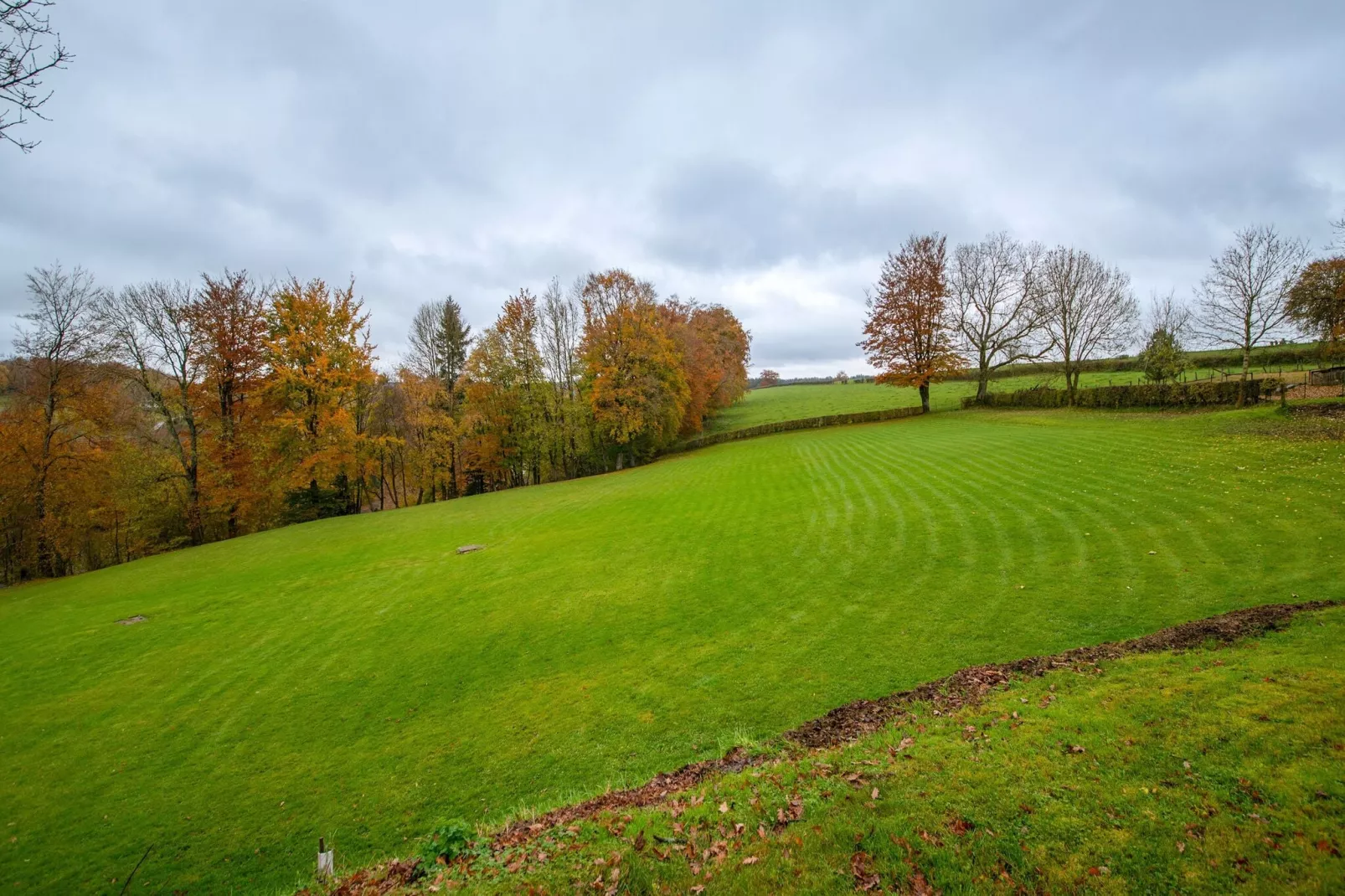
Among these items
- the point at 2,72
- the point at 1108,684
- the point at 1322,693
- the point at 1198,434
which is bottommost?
the point at 1108,684

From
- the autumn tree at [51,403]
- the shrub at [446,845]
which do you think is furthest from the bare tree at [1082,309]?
the autumn tree at [51,403]

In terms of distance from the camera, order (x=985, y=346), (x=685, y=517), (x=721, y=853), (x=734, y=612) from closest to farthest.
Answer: (x=721, y=853) < (x=734, y=612) < (x=685, y=517) < (x=985, y=346)

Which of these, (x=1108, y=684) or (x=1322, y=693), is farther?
(x=1108, y=684)

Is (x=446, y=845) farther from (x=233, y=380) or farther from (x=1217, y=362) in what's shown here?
(x=1217, y=362)

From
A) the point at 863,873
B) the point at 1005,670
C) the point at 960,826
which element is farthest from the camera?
the point at 1005,670

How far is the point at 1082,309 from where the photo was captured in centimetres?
3703

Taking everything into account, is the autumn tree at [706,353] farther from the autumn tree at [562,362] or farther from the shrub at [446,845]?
the shrub at [446,845]

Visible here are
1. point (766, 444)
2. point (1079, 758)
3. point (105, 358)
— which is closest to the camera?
point (1079, 758)

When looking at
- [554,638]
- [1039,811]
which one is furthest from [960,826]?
[554,638]

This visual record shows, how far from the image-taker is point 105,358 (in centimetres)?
2395

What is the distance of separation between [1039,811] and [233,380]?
3708 cm

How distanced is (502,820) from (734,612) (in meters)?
5.99

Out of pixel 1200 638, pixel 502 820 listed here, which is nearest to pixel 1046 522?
pixel 1200 638

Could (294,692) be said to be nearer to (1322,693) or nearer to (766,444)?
(1322,693)
